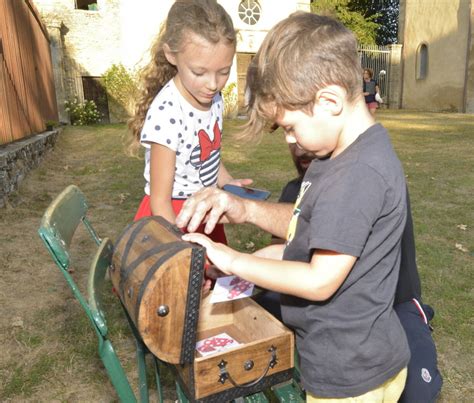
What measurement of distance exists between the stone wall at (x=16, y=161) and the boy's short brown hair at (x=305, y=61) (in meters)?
4.77

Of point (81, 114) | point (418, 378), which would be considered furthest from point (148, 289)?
point (81, 114)

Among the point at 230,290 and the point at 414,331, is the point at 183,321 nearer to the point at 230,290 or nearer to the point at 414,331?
the point at 230,290

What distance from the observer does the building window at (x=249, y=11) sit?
17.0 m

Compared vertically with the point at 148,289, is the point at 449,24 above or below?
above

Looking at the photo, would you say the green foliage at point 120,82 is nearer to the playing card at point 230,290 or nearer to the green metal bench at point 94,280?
the green metal bench at point 94,280

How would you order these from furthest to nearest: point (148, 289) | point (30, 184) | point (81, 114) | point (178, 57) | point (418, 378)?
point (81, 114) < point (30, 184) < point (178, 57) < point (418, 378) < point (148, 289)

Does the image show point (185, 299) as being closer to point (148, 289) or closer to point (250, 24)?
point (148, 289)

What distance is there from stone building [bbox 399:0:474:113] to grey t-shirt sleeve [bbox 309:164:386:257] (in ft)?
59.7

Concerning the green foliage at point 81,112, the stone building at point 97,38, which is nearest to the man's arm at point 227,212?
the stone building at point 97,38

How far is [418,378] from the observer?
5.31ft

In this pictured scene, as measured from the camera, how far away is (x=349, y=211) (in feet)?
3.74

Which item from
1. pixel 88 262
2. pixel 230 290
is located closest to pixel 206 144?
pixel 230 290

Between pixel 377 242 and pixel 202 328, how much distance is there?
0.87m

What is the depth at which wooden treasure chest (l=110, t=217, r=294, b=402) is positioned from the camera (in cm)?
118
